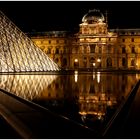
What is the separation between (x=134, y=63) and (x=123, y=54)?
2957mm

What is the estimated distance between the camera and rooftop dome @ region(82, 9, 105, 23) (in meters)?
72.8

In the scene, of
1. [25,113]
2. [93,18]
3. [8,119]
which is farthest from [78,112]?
[93,18]

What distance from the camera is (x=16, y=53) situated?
35469mm

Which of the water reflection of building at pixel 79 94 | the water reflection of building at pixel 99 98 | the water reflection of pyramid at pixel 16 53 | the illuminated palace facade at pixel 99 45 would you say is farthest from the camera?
the illuminated palace facade at pixel 99 45

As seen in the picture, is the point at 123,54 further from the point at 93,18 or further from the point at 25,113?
the point at 25,113

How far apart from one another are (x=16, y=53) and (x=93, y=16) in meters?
40.0

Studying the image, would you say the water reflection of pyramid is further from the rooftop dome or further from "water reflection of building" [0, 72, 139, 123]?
the rooftop dome

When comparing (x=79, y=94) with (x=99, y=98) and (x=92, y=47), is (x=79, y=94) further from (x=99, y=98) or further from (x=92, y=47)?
(x=92, y=47)

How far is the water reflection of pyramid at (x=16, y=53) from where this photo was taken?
34500mm

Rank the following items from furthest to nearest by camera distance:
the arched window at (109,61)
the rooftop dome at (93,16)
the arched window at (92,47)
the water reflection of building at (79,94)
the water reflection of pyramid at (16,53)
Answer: the arched window at (92,47), the arched window at (109,61), the rooftop dome at (93,16), the water reflection of pyramid at (16,53), the water reflection of building at (79,94)

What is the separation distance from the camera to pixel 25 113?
827 centimetres

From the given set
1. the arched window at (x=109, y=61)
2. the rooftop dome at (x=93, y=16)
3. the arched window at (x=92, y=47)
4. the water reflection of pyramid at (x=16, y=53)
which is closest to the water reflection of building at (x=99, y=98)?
the water reflection of pyramid at (x=16, y=53)

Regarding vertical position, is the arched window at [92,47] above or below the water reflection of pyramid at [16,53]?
above

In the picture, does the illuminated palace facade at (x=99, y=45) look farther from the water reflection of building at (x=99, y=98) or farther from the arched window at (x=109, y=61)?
the water reflection of building at (x=99, y=98)
